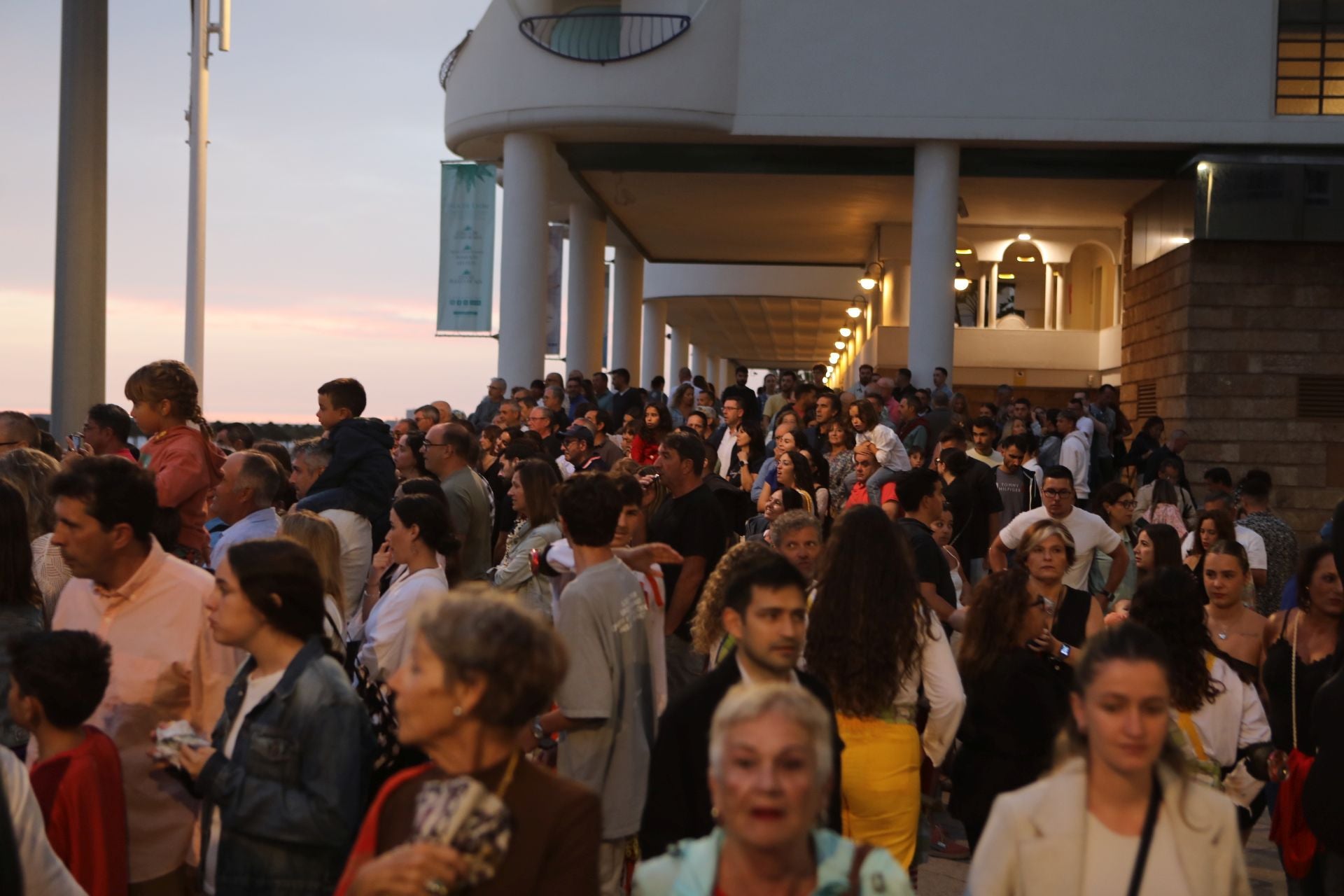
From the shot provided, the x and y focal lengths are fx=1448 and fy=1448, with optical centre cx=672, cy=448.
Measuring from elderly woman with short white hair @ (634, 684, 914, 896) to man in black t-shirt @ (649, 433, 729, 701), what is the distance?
4453 mm

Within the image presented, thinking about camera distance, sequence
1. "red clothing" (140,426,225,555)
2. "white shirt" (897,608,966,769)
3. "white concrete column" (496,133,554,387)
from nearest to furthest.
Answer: "white shirt" (897,608,966,769)
"red clothing" (140,426,225,555)
"white concrete column" (496,133,554,387)

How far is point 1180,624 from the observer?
546cm

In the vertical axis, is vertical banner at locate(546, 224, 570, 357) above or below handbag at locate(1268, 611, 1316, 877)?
above

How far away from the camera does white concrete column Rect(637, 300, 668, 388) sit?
43688 millimetres

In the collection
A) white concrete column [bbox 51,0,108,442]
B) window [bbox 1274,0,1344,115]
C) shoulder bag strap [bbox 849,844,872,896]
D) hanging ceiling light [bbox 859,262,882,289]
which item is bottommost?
shoulder bag strap [bbox 849,844,872,896]

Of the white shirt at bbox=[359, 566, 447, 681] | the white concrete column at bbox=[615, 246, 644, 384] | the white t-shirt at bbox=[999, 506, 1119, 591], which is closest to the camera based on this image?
the white shirt at bbox=[359, 566, 447, 681]

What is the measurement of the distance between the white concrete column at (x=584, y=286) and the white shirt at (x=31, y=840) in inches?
993

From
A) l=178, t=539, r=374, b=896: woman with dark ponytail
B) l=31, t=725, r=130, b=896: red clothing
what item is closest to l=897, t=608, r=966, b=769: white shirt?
l=178, t=539, r=374, b=896: woman with dark ponytail

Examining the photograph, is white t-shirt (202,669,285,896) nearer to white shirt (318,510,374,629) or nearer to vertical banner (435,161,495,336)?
white shirt (318,510,374,629)

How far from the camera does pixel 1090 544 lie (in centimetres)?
931

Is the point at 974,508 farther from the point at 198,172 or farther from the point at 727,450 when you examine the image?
the point at 198,172

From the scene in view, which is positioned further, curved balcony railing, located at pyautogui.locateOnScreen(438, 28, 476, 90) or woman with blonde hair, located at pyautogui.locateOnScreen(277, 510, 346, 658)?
curved balcony railing, located at pyautogui.locateOnScreen(438, 28, 476, 90)

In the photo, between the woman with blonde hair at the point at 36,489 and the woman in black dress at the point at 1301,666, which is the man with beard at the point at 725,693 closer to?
the woman in black dress at the point at 1301,666

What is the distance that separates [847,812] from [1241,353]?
1928 centimetres
